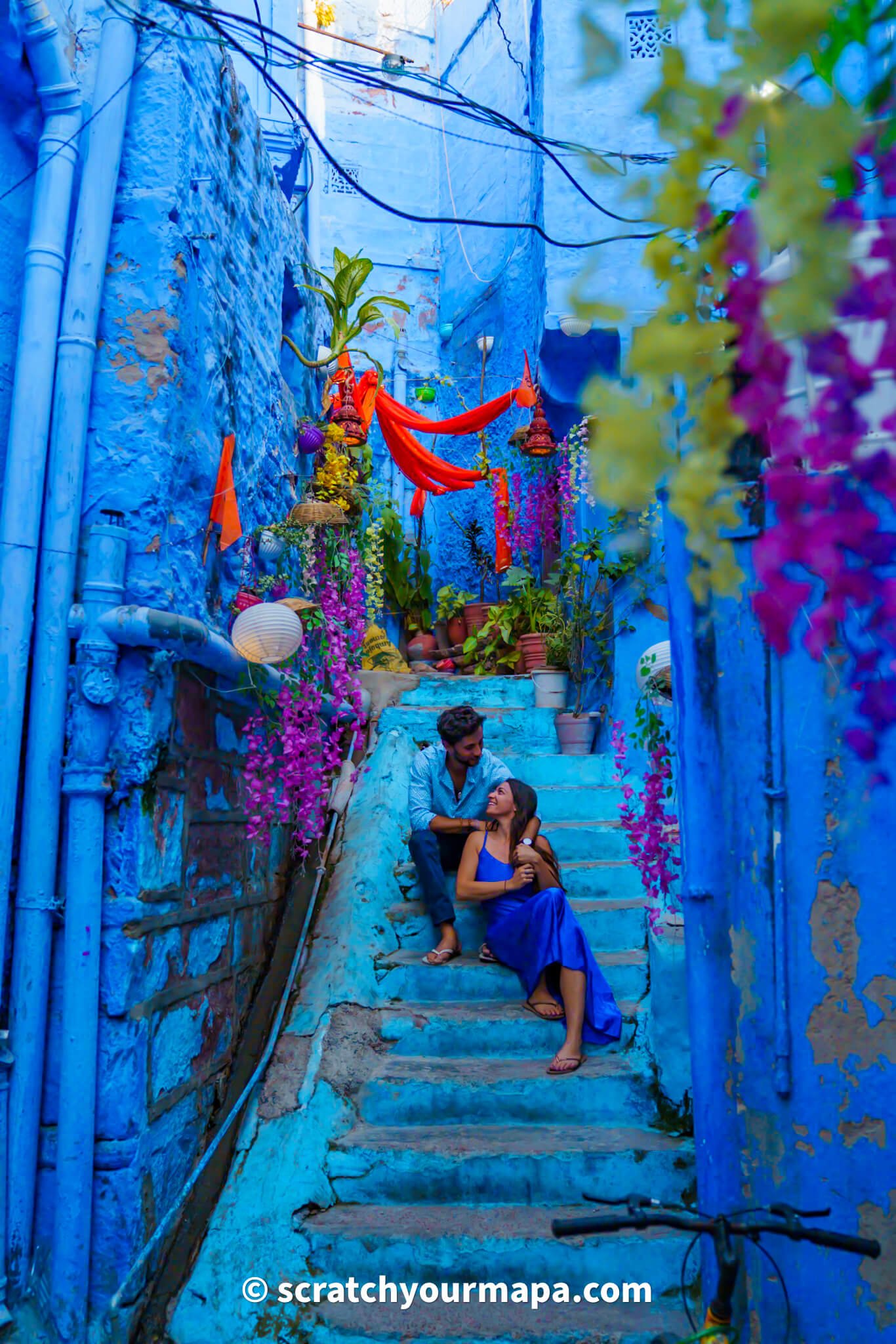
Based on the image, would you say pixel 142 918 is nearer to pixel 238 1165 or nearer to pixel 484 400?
pixel 238 1165

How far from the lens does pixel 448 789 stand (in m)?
4.84

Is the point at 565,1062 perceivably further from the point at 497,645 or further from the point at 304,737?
the point at 497,645

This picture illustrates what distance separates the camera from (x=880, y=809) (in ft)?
8.47

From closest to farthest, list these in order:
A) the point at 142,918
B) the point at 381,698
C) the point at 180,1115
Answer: the point at 142,918
the point at 180,1115
the point at 381,698

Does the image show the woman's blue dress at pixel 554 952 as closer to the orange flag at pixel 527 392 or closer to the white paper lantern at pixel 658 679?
the white paper lantern at pixel 658 679

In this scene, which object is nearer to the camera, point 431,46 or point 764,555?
point 764,555

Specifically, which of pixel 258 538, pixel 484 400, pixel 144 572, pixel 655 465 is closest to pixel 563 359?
pixel 484 400

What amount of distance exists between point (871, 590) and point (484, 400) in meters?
9.85

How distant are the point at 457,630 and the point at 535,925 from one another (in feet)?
17.3

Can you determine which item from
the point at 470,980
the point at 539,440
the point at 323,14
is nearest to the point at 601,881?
the point at 470,980

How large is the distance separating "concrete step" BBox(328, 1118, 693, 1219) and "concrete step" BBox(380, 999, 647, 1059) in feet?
1.56

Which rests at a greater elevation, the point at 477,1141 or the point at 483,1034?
the point at 483,1034

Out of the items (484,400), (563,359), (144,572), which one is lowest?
(144,572)

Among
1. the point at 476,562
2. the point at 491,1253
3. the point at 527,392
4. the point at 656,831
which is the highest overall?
the point at 527,392
